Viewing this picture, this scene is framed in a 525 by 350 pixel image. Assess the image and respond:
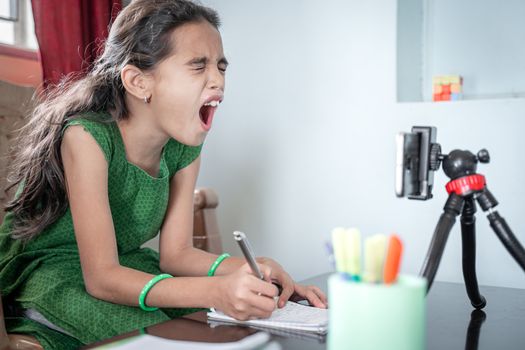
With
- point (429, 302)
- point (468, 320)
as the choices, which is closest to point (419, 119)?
point (429, 302)

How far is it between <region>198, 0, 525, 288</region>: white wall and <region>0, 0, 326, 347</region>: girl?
36.2 inches

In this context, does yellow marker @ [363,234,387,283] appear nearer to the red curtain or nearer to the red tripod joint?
the red tripod joint

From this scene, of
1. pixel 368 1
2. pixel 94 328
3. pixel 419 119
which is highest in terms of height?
pixel 368 1

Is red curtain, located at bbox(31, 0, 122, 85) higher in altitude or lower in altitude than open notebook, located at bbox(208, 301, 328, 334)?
higher

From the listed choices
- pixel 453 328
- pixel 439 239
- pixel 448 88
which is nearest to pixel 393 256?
pixel 439 239

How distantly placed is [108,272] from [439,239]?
569 millimetres

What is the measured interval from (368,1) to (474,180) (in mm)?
1534

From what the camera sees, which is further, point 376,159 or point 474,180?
point 376,159

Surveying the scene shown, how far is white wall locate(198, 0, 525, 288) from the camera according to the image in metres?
2.00

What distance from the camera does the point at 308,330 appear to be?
0.83 metres

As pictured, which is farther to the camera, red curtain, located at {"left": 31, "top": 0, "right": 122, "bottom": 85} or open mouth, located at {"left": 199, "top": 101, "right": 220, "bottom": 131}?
red curtain, located at {"left": 31, "top": 0, "right": 122, "bottom": 85}

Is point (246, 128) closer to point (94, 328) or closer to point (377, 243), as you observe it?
point (94, 328)

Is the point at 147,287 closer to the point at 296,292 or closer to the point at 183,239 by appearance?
the point at 296,292

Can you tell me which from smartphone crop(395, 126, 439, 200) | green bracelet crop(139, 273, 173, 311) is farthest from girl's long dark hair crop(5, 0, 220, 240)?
smartphone crop(395, 126, 439, 200)
